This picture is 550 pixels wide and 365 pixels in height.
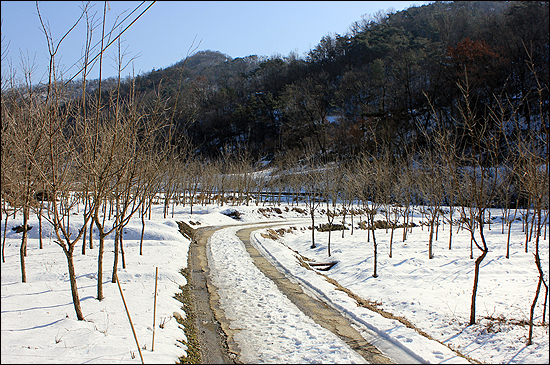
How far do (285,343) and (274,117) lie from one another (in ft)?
203

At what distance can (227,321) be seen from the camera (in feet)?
22.2

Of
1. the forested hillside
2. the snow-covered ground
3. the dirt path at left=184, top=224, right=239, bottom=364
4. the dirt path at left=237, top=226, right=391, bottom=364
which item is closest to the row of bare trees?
the snow-covered ground

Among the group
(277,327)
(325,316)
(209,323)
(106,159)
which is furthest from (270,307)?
(106,159)

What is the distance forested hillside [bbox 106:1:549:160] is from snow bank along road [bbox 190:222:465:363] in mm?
17024

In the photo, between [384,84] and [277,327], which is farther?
[384,84]

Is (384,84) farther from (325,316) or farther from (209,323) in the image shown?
(209,323)

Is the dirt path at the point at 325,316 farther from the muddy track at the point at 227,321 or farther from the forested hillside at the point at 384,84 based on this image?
the forested hillside at the point at 384,84

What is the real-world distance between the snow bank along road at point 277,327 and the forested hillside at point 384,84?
55.9 ft

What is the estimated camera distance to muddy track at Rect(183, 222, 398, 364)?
5.42m

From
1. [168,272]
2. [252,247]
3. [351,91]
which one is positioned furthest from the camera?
[351,91]

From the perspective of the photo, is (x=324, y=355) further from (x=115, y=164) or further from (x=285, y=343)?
(x=115, y=164)

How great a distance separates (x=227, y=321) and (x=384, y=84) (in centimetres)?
4886

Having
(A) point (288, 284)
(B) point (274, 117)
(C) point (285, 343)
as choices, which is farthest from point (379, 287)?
(B) point (274, 117)

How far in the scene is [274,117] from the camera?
65.4 metres
